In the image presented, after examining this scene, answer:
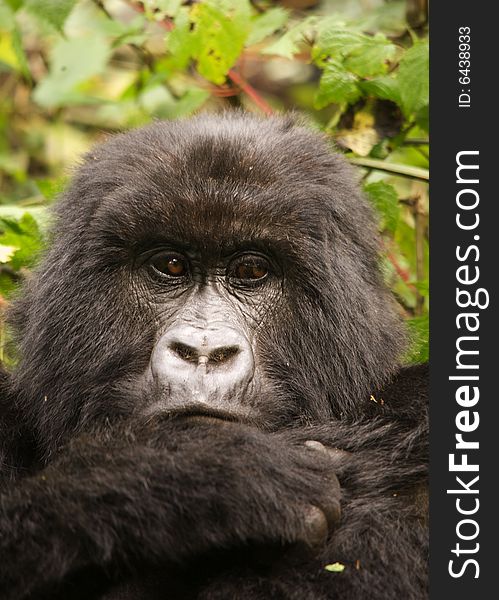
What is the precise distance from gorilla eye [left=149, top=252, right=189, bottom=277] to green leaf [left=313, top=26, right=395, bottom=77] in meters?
1.61

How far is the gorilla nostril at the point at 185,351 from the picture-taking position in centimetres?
328

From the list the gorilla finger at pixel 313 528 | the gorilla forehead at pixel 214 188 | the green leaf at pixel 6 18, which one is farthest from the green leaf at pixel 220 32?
the gorilla finger at pixel 313 528

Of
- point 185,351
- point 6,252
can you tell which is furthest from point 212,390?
point 6,252

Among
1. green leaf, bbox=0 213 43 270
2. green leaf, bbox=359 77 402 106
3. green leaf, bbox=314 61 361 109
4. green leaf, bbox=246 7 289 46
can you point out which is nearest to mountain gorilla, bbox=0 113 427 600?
green leaf, bbox=0 213 43 270

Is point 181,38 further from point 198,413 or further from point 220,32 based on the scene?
point 198,413

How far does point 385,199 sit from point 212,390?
181 cm

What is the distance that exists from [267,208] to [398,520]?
114 cm

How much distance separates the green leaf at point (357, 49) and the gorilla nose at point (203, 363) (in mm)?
1807

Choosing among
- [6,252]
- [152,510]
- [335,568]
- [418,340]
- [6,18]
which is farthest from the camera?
[6,18]

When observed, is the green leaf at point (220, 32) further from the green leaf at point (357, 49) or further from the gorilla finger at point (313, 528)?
the gorilla finger at point (313, 528)

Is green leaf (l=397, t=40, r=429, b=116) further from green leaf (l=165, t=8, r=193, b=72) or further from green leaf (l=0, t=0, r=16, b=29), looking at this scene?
green leaf (l=0, t=0, r=16, b=29)

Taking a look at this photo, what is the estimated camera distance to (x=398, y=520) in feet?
10.5

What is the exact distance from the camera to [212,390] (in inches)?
126

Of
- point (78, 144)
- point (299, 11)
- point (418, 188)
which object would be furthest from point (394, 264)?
point (78, 144)
